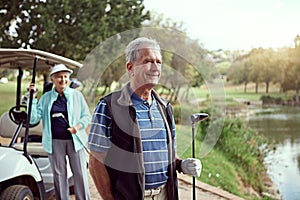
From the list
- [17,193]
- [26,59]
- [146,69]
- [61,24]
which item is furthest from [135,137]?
[61,24]

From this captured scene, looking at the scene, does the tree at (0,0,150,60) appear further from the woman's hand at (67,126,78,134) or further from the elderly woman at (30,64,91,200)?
the woman's hand at (67,126,78,134)

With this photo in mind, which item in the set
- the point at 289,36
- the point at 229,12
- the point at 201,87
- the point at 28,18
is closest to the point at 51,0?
the point at 28,18

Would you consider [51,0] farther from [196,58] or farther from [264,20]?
[196,58]

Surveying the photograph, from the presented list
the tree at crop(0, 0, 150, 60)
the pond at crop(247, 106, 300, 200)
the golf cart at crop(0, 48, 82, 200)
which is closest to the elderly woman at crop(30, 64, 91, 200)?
the golf cart at crop(0, 48, 82, 200)

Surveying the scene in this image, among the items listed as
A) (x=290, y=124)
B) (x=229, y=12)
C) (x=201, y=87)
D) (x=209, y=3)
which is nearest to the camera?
(x=201, y=87)

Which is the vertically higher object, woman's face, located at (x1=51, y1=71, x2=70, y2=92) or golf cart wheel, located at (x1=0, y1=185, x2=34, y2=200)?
woman's face, located at (x1=51, y1=71, x2=70, y2=92)

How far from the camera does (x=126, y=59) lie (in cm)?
135

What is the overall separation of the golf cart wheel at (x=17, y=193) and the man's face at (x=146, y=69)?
4.37 ft

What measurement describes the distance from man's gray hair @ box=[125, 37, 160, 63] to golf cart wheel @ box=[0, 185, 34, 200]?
4.40 ft

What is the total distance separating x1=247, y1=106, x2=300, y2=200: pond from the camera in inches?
172

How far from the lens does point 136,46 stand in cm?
132

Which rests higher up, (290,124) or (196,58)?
(196,58)

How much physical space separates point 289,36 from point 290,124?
38.7 inches

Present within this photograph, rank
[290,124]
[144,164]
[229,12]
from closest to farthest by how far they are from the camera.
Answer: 1. [144,164]
2. [229,12]
3. [290,124]
